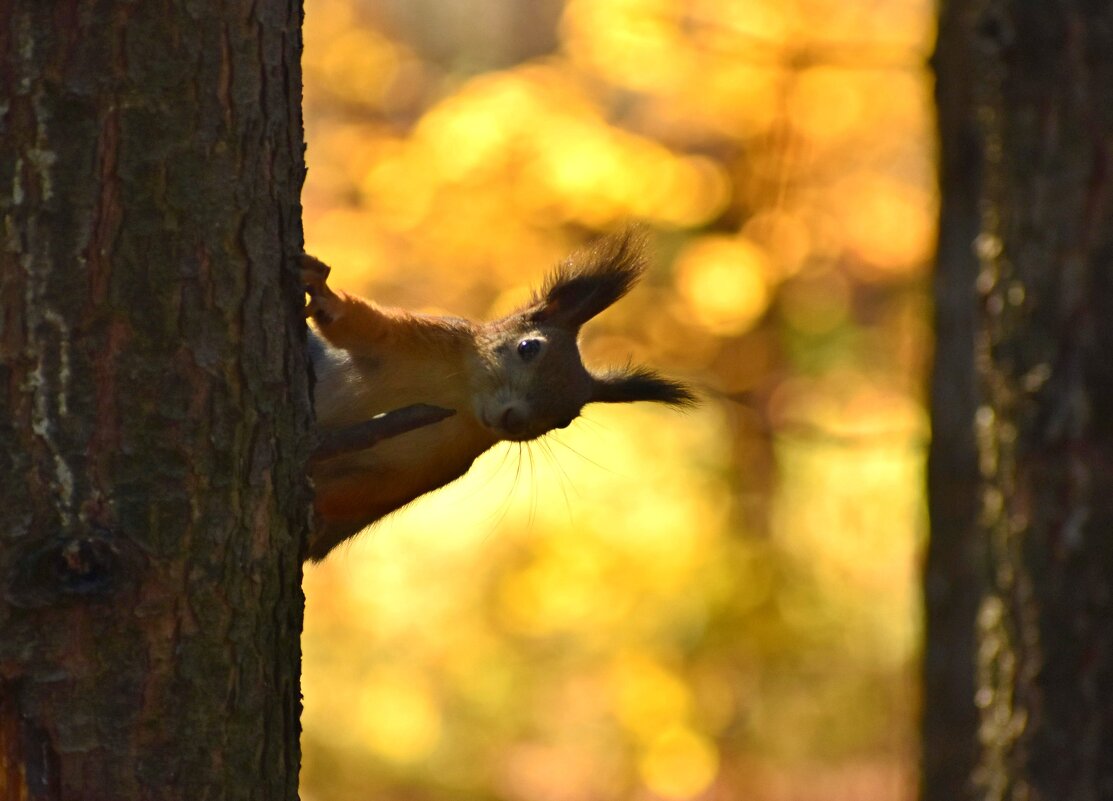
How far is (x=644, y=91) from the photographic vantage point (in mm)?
6793

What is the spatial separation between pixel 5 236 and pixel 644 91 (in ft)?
17.1

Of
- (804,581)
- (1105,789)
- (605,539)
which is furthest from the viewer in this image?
(804,581)

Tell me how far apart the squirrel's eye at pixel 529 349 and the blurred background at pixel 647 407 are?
2460 mm

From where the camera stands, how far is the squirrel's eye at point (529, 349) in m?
3.50

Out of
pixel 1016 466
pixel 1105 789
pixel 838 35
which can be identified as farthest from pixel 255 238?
pixel 838 35

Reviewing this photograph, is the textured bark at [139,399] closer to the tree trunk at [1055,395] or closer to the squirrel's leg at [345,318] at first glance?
the squirrel's leg at [345,318]

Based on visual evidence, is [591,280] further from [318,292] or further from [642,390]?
[318,292]

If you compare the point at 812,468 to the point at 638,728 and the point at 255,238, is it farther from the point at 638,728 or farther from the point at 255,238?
the point at 255,238

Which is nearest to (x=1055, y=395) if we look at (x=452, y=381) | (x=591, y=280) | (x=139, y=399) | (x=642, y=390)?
(x=642, y=390)

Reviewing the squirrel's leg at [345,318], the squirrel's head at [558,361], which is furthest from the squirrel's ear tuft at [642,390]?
the squirrel's leg at [345,318]

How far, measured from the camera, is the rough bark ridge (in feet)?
11.3

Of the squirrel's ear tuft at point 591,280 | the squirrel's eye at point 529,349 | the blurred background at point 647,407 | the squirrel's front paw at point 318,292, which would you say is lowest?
the squirrel's front paw at point 318,292

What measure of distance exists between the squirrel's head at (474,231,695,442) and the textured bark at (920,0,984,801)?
137 centimetres

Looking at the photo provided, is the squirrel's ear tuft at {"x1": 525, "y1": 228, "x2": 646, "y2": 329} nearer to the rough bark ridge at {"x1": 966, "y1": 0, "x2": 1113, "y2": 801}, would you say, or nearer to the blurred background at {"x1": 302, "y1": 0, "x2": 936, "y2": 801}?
the rough bark ridge at {"x1": 966, "y1": 0, "x2": 1113, "y2": 801}
